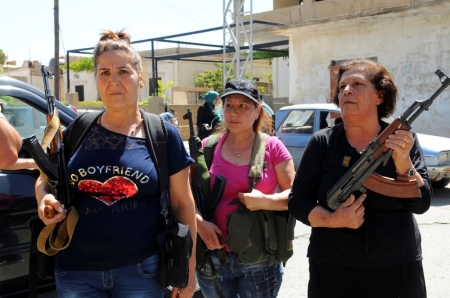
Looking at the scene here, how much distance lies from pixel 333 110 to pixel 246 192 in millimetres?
7017

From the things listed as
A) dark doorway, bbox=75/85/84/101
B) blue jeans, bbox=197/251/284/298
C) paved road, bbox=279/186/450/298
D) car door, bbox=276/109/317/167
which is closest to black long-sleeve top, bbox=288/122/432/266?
blue jeans, bbox=197/251/284/298

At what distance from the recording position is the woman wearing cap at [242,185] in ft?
8.63

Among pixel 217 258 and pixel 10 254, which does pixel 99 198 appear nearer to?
pixel 217 258

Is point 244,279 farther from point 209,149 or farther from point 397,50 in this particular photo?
point 397,50

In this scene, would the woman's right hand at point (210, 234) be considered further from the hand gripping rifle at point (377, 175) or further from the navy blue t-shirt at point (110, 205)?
the hand gripping rifle at point (377, 175)

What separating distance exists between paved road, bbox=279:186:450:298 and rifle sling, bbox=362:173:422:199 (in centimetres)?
256

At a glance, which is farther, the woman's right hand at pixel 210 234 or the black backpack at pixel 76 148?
the woman's right hand at pixel 210 234

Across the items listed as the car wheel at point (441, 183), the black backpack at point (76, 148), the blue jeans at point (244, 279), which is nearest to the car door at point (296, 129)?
the car wheel at point (441, 183)

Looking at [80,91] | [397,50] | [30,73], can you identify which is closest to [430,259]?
[397,50]

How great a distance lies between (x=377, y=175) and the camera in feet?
7.14

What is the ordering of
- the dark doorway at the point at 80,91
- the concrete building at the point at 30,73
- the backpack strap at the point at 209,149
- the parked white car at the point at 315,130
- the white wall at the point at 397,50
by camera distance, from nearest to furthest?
the backpack strap at the point at 209,149, the parked white car at the point at 315,130, the white wall at the point at 397,50, the concrete building at the point at 30,73, the dark doorway at the point at 80,91

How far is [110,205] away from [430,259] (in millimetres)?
4354

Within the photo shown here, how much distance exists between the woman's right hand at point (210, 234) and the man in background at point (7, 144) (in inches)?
39.2

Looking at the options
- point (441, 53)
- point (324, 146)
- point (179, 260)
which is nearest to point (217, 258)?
point (179, 260)
